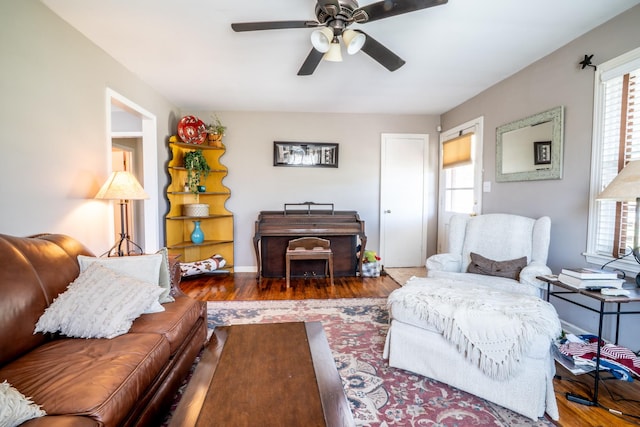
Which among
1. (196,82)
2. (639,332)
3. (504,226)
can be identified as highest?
(196,82)

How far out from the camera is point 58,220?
2055 millimetres

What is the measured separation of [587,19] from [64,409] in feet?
11.8

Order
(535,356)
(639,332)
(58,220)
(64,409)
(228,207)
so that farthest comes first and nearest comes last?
1. (228,207)
2. (58,220)
3. (639,332)
4. (535,356)
5. (64,409)

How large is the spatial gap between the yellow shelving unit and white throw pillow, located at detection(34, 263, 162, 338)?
7.67 feet

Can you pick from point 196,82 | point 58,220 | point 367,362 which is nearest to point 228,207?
point 196,82

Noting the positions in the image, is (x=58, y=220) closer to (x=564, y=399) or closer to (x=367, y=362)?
(x=367, y=362)

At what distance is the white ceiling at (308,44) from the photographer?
6.41 ft

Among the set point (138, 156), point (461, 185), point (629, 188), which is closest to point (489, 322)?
point (629, 188)

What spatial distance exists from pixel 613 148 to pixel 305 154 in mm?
3272

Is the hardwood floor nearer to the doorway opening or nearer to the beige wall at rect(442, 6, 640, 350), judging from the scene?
the beige wall at rect(442, 6, 640, 350)

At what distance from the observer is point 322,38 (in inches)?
71.0

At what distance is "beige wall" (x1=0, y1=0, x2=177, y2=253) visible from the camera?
5.56 feet

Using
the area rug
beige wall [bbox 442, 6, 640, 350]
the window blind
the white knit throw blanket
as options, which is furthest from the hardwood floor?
the window blind

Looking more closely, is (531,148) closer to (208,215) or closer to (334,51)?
(334,51)
